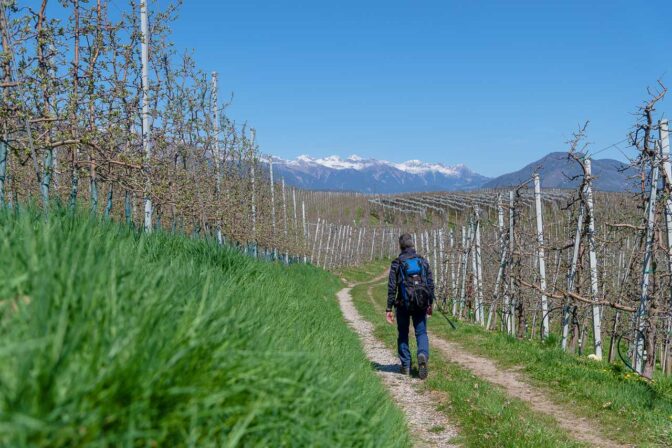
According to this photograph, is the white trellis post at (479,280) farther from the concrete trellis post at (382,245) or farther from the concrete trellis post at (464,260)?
the concrete trellis post at (382,245)

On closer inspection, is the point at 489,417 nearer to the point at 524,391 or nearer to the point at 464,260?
the point at 524,391

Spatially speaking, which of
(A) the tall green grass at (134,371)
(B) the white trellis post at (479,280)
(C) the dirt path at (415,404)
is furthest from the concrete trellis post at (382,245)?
(A) the tall green grass at (134,371)

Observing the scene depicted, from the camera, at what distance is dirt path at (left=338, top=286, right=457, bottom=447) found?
241 inches

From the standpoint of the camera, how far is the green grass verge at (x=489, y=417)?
5.64 meters

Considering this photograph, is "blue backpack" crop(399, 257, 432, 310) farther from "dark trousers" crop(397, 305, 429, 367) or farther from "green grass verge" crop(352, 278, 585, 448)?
"green grass verge" crop(352, 278, 585, 448)

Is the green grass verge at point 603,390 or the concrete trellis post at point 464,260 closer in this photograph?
the green grass verge at point 603,390

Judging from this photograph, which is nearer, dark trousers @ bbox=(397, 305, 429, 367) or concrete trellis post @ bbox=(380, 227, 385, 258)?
dark trousers @ bbox=(397, 305, 429, 367)

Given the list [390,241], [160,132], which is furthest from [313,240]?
[160,132]

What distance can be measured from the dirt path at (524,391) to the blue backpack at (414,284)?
5.34ft

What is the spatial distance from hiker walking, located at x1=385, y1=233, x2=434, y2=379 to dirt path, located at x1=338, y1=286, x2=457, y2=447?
16.6 inches

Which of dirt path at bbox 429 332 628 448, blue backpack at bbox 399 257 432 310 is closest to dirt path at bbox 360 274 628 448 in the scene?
dirt path at bbox 429 332 628 448

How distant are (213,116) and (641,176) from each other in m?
15.5

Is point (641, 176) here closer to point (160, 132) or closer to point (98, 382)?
point (98, 382)

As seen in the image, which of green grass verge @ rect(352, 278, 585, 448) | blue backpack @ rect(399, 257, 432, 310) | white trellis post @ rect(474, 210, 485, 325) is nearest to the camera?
green grass verge @ rect(352, 278, 585, 448)
